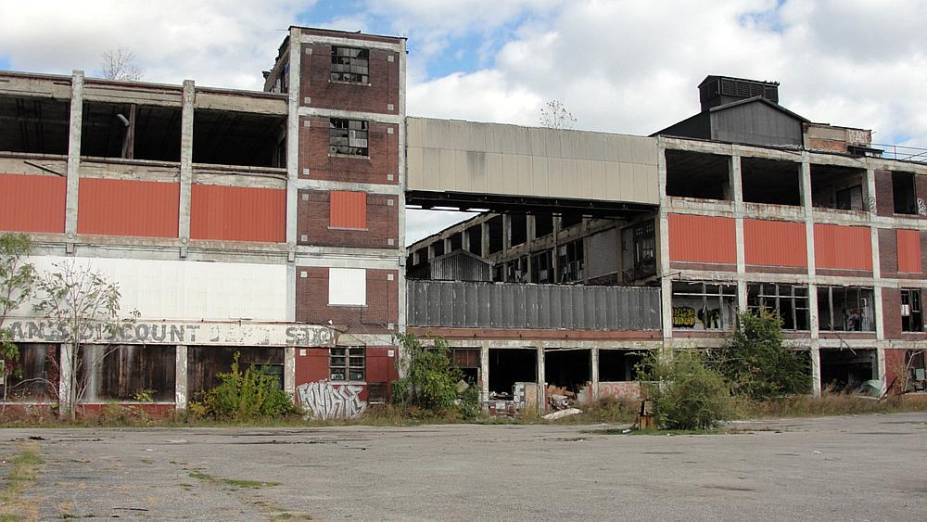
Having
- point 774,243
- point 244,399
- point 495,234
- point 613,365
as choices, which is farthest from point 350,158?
point 495,234

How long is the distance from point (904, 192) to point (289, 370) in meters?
36.6

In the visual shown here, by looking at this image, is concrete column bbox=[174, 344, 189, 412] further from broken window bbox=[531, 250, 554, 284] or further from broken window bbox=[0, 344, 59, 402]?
broken window bbox=[531, 250, 554, 284]

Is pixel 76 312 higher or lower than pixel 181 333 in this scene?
higher

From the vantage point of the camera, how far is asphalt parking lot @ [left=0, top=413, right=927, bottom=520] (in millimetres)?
11297

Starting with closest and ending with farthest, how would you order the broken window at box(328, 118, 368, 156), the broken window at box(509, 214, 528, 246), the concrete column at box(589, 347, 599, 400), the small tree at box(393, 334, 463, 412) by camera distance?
the small tree at box(393, 334, 463, 412), the broken window at box(328, 118, 368, 156), the concrete column at box(589, 347, 599, 400), the broken window at box(509, 214, 528, 246)

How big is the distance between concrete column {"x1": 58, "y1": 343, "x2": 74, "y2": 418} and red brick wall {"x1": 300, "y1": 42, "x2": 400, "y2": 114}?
13.6 m

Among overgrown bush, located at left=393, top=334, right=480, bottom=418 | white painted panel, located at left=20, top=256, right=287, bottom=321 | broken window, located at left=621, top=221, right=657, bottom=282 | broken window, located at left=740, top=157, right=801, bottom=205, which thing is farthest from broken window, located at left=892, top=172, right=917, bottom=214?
white painted panel, located at left=20, top=256, right=287, bottom=321

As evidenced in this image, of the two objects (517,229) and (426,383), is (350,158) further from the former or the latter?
(517,229)

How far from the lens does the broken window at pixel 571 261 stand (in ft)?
169

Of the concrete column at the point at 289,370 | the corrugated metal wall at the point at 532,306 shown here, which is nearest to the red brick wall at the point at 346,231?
the corrugated metal wall at the point at 532,306

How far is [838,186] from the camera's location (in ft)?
170

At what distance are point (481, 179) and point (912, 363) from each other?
26134mm

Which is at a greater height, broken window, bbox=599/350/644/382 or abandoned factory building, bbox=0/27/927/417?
abandoned factory building, bbox=0/27/927/417

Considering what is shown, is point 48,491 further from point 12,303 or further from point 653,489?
point 12,303
